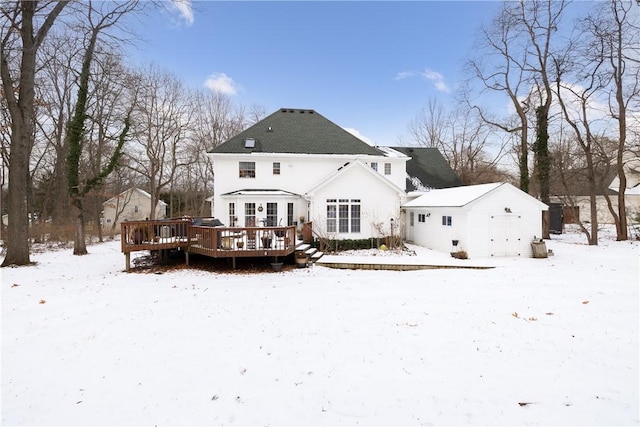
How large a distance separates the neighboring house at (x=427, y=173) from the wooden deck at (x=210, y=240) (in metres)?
11.1

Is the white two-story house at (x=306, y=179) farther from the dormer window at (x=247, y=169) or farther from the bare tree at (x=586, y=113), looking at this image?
the bare tree at (x=586, y=113)

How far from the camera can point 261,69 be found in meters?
18.3

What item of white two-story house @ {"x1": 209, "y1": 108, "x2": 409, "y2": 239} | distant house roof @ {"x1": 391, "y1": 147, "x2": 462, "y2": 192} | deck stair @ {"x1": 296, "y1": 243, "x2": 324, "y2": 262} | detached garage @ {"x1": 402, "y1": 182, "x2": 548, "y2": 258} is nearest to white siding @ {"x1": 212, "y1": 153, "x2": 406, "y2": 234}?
white two-story house @ {"x1": 209, "y1": 108, "x2": 409, "y2": 239}

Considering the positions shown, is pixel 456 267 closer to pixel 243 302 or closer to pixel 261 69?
pixel 243 302

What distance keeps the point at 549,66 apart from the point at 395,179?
11600 millimetres

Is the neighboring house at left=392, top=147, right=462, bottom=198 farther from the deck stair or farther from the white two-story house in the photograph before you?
the deck stair

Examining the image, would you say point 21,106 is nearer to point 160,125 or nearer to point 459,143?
point 160,125

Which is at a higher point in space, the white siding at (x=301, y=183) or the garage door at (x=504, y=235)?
the white siding at (x=301, y=183)

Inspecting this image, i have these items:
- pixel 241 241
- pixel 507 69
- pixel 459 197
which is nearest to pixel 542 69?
pixel 507 69

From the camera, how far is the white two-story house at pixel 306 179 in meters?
14.9

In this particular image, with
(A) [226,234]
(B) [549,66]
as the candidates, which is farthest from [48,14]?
(B) [549,66]

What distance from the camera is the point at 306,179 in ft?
56.0

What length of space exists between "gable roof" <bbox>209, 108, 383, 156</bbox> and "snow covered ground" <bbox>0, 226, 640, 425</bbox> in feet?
34.4

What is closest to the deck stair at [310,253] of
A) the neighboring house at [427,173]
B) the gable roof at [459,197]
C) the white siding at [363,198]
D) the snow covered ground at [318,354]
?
the white siding at [363,198]
